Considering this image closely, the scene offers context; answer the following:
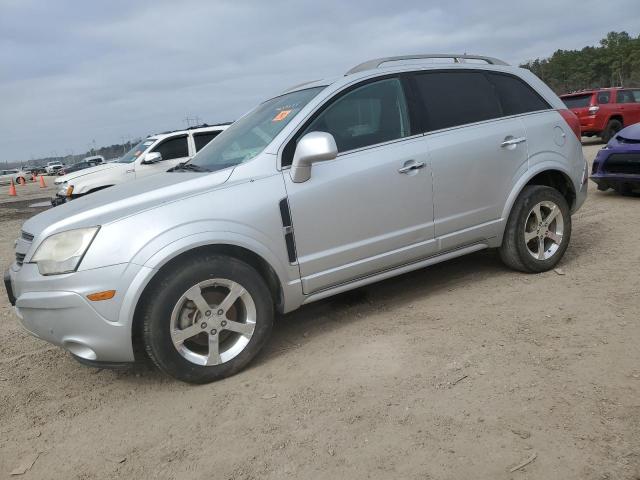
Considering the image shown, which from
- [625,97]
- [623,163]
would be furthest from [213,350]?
[625,97]

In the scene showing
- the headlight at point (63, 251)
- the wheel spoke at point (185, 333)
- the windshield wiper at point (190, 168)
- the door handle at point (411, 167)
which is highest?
the windshield wiper at point (190, 168)

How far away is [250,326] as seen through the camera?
3.19m

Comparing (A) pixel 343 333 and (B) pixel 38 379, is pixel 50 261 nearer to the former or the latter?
(B) pixel 38 379

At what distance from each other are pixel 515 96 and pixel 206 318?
10.3ft

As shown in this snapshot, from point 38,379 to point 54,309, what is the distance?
2.88 ft

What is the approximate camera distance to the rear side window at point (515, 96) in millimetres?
4312

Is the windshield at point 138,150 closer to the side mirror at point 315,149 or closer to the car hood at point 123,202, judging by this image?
the car hood at point 123,202

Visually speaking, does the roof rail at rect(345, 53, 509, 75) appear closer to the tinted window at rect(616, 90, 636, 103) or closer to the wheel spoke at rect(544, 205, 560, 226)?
the wheel spoke at rect(544, 205, 560, 226)

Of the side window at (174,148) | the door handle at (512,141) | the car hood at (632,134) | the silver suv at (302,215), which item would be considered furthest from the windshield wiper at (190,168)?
the side window at (174,148)

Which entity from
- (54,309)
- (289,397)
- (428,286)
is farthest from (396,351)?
(54,309)

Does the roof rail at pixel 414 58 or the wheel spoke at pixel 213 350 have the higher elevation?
the roof rail at pixel 414 58

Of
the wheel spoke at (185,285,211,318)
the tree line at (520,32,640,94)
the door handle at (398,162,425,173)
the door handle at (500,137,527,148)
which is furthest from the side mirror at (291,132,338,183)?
the tree line at (520,32,640,94)

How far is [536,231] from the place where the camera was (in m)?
4.36

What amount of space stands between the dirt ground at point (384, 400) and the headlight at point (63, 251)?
852 mm
